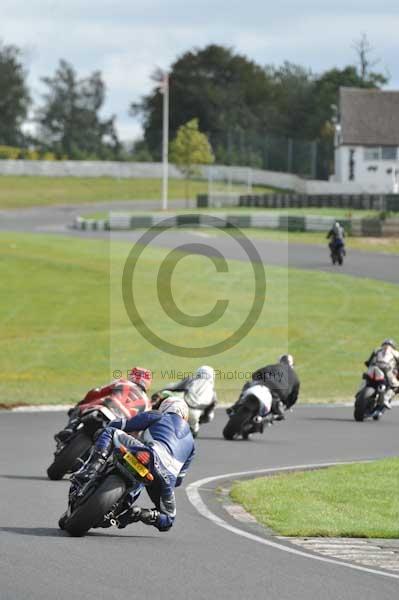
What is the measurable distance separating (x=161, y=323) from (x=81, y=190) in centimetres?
6999

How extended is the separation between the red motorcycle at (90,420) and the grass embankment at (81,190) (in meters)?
81.7

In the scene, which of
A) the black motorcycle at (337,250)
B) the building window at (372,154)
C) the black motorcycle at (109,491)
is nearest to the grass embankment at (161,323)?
the black motorcycle at (337,250)

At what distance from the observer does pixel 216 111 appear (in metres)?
125

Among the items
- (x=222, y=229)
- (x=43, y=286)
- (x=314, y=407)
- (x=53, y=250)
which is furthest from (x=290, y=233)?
(x=314, y=407)

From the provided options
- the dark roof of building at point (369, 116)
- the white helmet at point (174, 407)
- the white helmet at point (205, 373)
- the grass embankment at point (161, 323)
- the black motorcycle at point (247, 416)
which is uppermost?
the dark roof of building at point (369, 116)

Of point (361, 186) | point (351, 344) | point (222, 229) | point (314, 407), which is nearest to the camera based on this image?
point (314, 407)

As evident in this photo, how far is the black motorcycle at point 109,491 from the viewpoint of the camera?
1013cm

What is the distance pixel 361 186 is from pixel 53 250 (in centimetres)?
4881

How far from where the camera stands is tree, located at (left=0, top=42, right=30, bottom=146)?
5301 inches

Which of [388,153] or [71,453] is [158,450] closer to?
[71,453]

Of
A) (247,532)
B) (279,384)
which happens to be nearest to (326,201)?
(279,384)

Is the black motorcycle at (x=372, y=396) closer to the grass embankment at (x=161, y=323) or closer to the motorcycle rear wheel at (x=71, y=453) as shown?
the grass embankment at (x=161, y=323)

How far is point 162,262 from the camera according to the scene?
1971 inches

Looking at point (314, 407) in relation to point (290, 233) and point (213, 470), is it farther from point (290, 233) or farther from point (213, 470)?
point (290, 233)
